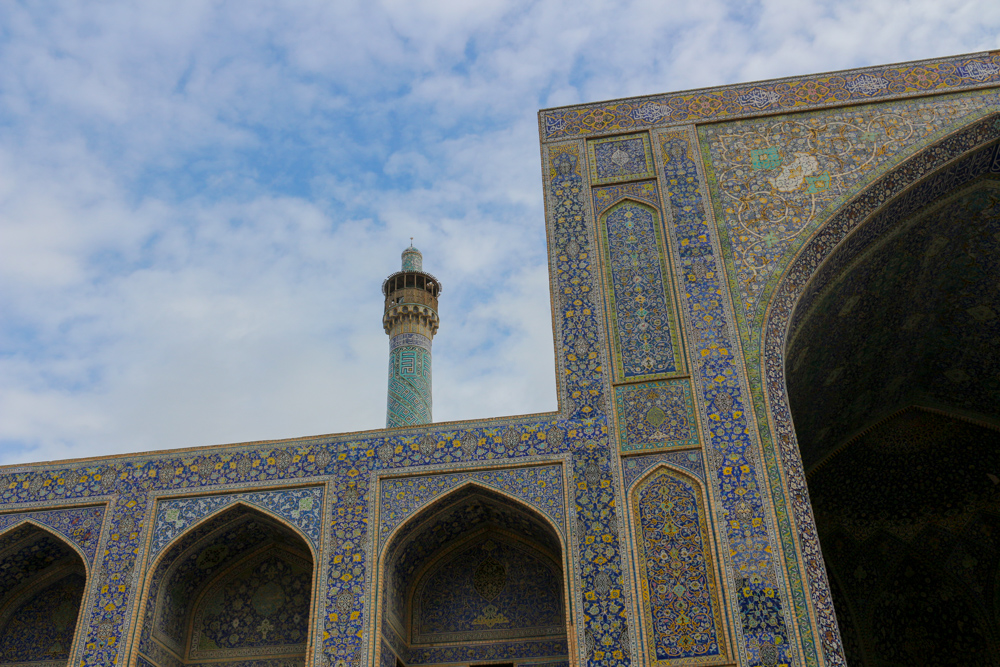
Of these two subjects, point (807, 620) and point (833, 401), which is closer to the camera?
point (807, 620)

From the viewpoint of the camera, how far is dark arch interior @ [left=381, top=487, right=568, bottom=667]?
738 cm

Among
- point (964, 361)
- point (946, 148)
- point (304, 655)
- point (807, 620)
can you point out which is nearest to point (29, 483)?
point (304, 655)

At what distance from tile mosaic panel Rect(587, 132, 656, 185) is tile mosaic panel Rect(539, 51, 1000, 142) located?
126 millimetres

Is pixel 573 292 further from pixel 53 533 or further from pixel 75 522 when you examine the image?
pixel 53 533

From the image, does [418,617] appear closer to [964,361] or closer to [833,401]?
[833,401]

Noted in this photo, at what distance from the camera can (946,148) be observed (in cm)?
834

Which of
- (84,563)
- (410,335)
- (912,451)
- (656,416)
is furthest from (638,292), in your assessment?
(410,335)

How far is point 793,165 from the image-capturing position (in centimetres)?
839

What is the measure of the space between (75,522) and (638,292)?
15.4 ft

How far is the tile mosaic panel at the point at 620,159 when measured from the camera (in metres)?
8.66

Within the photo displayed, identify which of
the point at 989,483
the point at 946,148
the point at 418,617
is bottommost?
the point at 418,617

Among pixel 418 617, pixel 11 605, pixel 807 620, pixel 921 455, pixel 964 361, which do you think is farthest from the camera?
pixel 921 455

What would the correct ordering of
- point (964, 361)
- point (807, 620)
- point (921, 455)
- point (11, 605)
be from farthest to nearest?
point (921, 455) → point (964, 361) → point (11, 605) → point (807, 620)

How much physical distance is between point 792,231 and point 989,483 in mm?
4406
